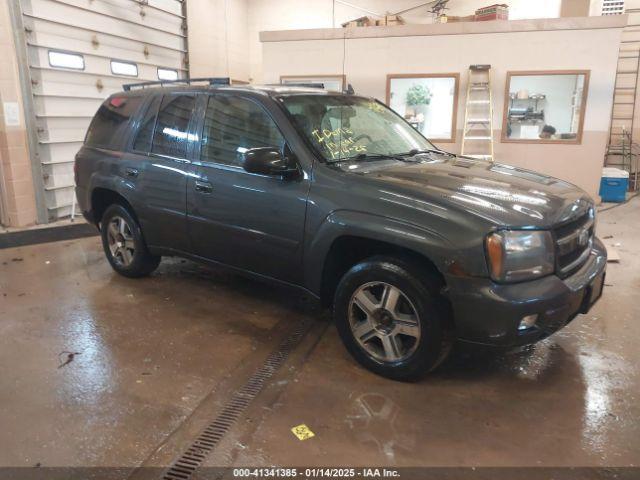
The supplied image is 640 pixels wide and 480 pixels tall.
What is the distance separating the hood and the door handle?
1072 millimetres

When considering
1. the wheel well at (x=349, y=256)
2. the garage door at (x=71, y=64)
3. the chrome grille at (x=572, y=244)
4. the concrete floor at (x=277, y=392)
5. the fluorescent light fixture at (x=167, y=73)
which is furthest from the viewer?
the fluorescent light fixture at (x=167, y=73)

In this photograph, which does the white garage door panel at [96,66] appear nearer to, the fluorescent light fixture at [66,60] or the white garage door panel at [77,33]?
the fluorescent light fixture at [66,60]

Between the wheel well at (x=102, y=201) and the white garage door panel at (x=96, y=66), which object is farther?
the white garage door panel at (x=96, y=66)

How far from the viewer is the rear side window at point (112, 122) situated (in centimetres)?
439

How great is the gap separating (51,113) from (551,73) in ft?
26.2

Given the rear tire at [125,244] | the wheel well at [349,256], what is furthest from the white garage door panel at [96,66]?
the wheel well at [349,256]

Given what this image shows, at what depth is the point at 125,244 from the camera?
4.63 metres

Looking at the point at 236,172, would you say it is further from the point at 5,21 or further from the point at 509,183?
the point at 5,21

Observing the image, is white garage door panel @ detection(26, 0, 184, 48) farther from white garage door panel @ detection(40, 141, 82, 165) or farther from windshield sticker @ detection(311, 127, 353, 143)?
windshield sticker @ detection(311, 127, 353, 143)

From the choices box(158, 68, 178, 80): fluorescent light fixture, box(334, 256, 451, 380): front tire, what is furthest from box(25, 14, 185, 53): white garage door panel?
box(334, 256, 451, 380): front tire

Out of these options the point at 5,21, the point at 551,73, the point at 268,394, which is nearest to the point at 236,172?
the point at 268,394

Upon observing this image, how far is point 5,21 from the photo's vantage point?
6.40m

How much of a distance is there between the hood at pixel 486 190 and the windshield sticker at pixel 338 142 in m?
0.15

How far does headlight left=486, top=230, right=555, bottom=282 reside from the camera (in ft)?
8.16
